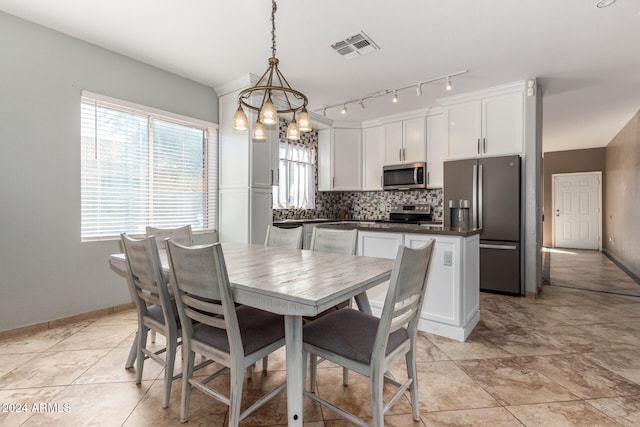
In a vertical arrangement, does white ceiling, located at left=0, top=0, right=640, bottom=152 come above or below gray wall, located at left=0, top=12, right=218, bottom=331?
above

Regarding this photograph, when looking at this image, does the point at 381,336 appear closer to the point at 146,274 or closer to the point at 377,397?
the point at 377,397

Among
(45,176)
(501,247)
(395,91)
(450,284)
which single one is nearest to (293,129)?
(450,284)

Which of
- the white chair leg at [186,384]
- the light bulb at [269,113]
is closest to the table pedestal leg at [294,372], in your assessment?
the white chair leg at [186,384]

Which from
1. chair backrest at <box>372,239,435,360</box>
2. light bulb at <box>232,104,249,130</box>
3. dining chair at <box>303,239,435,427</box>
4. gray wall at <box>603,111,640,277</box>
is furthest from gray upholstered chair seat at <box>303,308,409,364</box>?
gray wall at <box>603,111,640,277</box>

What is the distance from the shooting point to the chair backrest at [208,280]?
1317mm

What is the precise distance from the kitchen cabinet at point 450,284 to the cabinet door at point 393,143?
2.66 m

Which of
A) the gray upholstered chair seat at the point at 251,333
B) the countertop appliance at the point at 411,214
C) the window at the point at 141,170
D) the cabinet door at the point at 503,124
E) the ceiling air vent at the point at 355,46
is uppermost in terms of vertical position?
the ceiling air vent at the point at 355,46

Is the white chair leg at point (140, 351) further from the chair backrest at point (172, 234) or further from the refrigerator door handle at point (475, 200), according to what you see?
the refrigerator door handle at point (475, 200)

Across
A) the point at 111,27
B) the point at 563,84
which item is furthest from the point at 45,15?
the point at 563,84

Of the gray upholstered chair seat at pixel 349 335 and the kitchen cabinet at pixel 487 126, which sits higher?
the kitchen cabinet at pixel 487 126

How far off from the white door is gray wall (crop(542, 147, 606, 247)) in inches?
4.2

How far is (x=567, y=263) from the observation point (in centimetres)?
605

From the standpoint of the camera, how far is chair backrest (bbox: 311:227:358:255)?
2.31 metres

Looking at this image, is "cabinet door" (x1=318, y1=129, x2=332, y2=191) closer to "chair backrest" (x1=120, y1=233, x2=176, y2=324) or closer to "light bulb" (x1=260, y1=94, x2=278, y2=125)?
"light bulb" (x1=260, y1=94, x2=278, y2=125)
